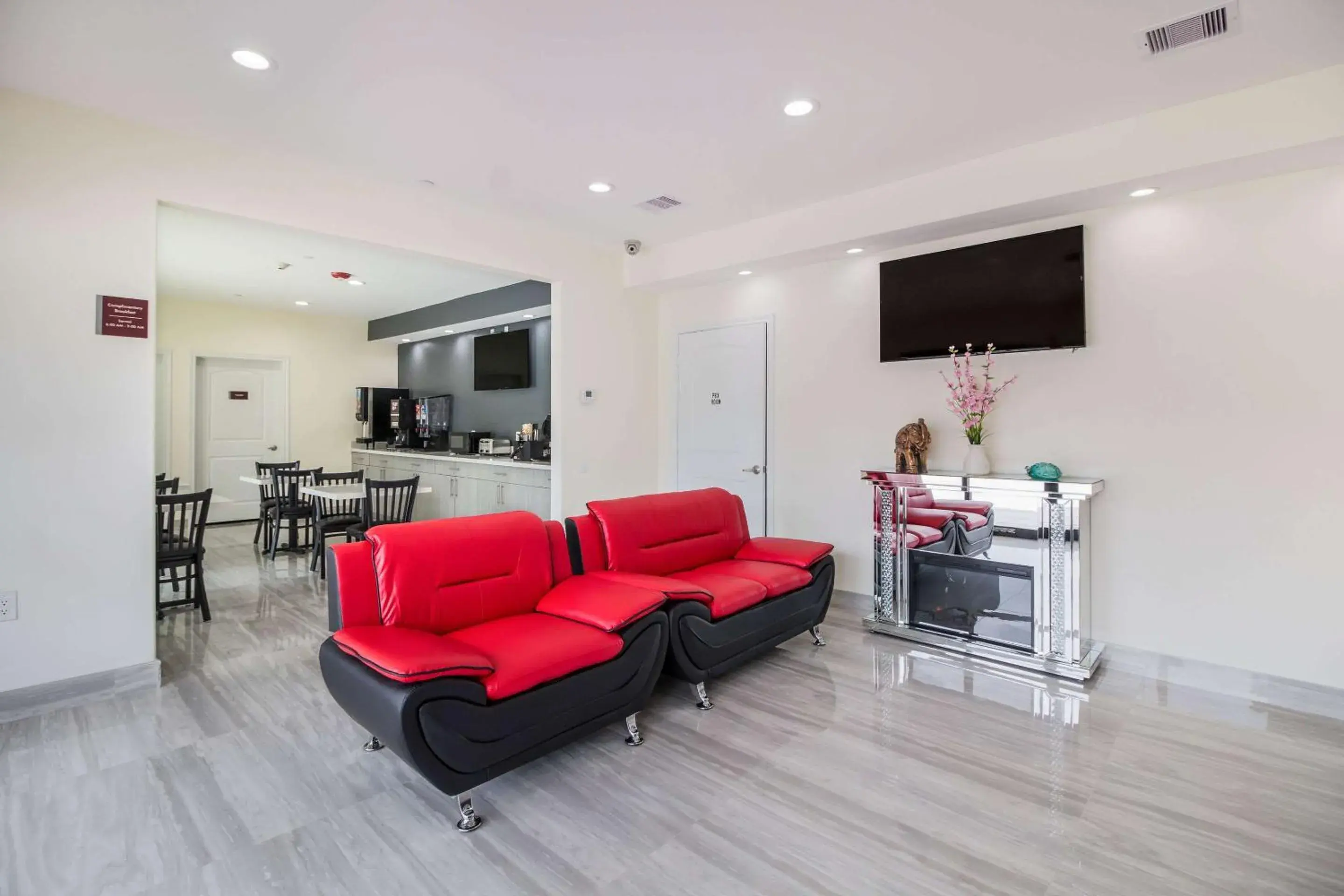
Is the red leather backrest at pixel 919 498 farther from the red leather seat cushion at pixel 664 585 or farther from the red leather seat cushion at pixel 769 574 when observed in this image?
the red leather seat cushion at pixel 664 585

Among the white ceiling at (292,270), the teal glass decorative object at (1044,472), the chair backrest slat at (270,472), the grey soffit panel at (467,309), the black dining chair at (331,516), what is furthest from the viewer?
the grey soffit panel at (467,309)

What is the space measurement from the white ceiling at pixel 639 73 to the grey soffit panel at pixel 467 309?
1.94 metres

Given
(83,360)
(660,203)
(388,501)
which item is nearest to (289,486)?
(388,501)

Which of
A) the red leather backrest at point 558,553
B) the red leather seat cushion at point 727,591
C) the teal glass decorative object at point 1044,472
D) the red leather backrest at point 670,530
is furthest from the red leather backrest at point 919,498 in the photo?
the red leather backrest at point 558,553

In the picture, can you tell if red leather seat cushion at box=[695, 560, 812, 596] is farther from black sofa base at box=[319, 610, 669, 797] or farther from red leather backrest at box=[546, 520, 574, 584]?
black sofa base at box=[319, 610, 669, 797]

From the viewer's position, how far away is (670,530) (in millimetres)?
3650

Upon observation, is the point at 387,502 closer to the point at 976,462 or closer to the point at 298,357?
the point at 976,462

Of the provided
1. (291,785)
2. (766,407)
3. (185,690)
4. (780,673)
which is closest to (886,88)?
(766,407)

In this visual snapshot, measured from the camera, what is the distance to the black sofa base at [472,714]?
1.99 meters

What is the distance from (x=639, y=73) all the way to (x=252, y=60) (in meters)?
1.62

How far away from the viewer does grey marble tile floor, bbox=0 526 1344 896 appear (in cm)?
189

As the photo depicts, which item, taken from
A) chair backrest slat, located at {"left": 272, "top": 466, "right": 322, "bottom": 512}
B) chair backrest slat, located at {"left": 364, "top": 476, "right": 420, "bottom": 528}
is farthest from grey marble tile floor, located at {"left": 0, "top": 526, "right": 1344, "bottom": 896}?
chair backrest slat, located at {"left": 272, "top": 466, "right": 322, "bottom": 512}

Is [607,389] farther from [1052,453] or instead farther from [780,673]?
[1052,453]

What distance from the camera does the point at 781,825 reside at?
84.2 inches
